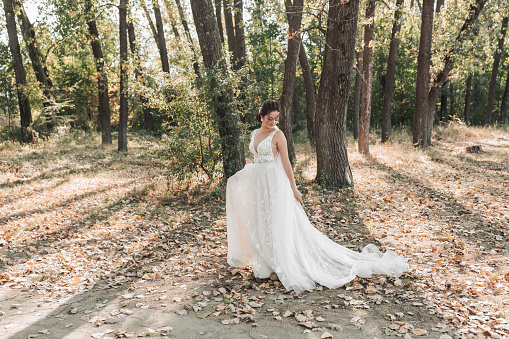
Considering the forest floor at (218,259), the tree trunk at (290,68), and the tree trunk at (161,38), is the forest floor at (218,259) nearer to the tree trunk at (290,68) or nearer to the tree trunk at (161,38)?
the tree trunk at (290,68)

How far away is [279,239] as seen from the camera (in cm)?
520

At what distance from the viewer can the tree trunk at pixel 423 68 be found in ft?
48.4

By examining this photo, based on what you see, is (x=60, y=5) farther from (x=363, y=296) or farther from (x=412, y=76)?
(x=412, y=76)

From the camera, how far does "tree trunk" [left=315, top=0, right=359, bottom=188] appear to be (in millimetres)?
9359

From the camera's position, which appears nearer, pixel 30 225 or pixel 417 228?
pixel 417 228

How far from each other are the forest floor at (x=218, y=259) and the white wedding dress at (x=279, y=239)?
22cm

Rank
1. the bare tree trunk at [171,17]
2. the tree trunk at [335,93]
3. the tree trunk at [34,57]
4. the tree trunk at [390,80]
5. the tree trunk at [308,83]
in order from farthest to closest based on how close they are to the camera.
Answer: the bare tree trunk at [171,17] < the tree trunk at [34,57] < the tree trunk at [390,80] < the tree trunk at [308,83] < the tree trunk at [335,93]

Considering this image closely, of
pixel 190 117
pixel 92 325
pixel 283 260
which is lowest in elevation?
pixel 92 325

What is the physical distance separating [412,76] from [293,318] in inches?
1287

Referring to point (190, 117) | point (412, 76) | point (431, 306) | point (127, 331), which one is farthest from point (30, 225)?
point (412, 76)

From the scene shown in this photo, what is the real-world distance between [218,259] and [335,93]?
5.67 meters

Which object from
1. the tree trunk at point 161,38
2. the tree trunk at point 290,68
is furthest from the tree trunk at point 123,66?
the tree trunk at point 290,68

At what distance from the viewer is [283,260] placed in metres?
5.16

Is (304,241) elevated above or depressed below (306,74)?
below
